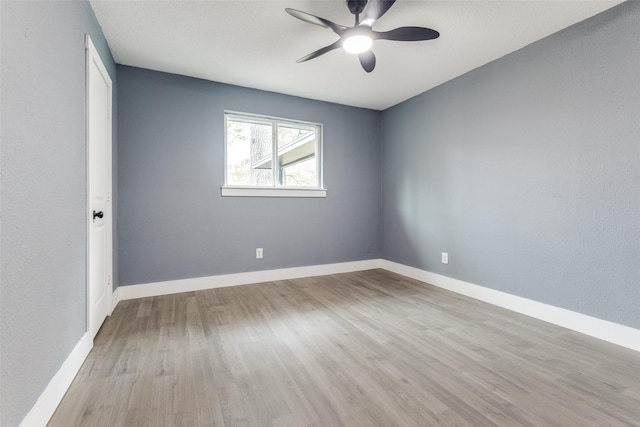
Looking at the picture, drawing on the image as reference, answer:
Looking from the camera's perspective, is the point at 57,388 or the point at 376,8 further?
the point at 376,8

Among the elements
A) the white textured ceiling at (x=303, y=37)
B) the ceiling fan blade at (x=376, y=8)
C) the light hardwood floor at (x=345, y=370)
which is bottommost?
the light hardwood floor at (x=345, y=370)

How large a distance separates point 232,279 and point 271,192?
115 cm

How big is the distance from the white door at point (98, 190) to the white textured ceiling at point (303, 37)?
47 centimetres

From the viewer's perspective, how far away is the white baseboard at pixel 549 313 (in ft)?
6.45

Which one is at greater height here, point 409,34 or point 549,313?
point 409,34

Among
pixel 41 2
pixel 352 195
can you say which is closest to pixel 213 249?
pixel 352 195

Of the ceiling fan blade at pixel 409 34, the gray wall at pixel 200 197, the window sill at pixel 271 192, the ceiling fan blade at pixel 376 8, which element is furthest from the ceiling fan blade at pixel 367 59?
the window sill at pixel 271 192

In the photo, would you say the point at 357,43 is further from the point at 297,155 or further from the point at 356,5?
the point at 297,155

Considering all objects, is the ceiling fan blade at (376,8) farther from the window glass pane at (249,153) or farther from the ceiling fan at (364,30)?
the window glass pane at (249,153)

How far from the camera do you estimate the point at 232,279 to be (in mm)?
3344

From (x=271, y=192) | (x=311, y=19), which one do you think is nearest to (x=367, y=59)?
(x=311, y=19)

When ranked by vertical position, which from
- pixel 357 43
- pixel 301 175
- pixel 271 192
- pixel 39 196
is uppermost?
pixel 357 43

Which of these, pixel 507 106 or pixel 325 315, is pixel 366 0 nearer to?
pixel 507 106

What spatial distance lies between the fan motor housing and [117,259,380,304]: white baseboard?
9.17 ft
